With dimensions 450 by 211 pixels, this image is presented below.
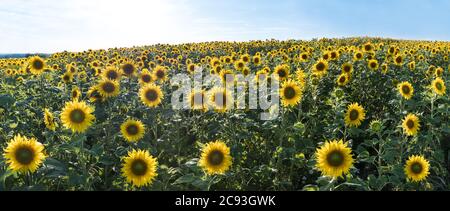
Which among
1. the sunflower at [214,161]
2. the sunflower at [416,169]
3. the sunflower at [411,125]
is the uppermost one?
the sunflower at [411,125]

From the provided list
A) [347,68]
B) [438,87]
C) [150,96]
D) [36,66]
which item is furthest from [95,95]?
[347,68]

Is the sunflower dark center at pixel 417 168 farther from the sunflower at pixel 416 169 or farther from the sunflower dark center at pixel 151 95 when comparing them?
the sunflower dark center at pixel 151 95

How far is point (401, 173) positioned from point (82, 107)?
10.9ft

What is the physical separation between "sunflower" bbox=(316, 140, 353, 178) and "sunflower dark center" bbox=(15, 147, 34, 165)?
8.14ft

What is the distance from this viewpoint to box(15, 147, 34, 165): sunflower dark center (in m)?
3.74

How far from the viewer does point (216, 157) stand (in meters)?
4.12

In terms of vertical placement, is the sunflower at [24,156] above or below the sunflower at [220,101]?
below

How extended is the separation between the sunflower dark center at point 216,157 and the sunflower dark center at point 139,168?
0.59 metres

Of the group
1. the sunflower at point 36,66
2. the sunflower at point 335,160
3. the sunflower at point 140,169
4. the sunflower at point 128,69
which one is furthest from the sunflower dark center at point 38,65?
the sunflower at point 335,160

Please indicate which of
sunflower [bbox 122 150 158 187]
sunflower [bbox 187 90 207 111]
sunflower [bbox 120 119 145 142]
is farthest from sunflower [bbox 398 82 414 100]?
sunflower [bbox 122 150 158 187]

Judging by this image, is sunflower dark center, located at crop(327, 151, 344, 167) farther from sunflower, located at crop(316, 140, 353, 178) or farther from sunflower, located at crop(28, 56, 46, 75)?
sunflower, located at crop(28, 56, 46, 75)

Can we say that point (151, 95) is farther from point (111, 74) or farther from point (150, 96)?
point (111, 74)

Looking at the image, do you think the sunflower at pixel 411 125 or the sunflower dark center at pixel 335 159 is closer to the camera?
the sunflower dark center at pixel 335 159

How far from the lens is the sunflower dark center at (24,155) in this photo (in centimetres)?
374
